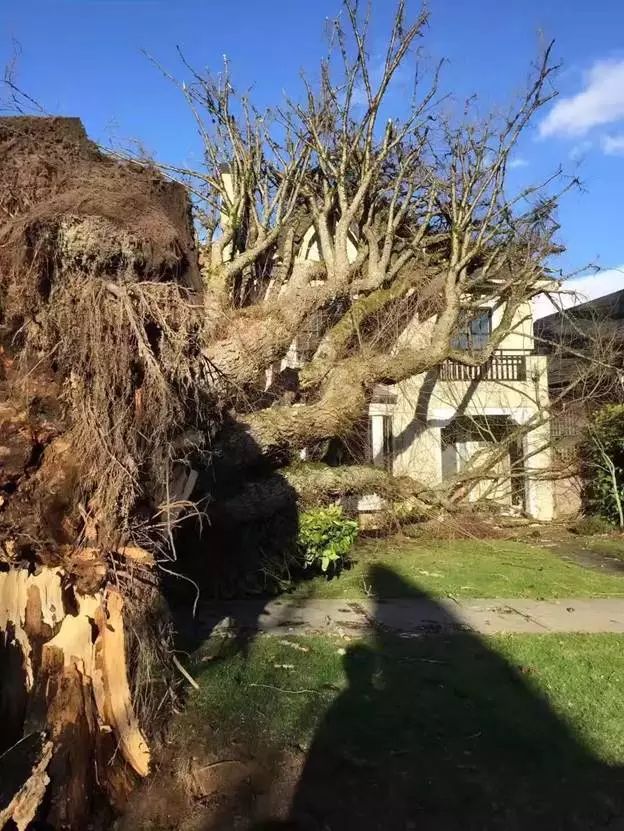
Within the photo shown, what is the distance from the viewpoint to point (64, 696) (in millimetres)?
3732

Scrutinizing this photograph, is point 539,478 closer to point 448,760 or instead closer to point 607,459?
point 607,459

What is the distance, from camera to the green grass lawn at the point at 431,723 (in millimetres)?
3881

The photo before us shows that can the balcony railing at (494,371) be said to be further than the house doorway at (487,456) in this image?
Yes

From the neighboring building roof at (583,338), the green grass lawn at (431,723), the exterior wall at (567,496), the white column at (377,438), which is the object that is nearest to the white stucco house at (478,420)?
the white column at (377,438)

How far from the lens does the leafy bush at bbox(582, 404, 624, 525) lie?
15367 millimetres

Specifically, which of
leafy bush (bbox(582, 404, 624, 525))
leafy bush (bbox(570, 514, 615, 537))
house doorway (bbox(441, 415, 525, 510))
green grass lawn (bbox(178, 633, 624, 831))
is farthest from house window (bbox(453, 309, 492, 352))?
green grass lawn (bbox(178, 633, 624, 831))

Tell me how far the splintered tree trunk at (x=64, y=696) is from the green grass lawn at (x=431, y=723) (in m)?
0.82

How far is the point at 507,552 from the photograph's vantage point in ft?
41.8

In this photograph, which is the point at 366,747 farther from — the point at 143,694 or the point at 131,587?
the point at 131,587

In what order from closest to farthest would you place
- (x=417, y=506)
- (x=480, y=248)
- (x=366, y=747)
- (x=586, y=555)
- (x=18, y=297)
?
1. (x=18, y=297)
2. (x=366, y=747)
3. (x=586, y=555)
4. (x=417, y=506)
5. (x=480, y=248)

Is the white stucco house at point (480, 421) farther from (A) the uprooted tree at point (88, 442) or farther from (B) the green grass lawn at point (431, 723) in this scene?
(A) the uprooted tree at point (88, 442)

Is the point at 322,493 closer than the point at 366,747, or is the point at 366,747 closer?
the point at 366,747

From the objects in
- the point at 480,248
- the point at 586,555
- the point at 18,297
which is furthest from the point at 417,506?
the point at 18,297

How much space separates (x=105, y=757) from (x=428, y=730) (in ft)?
7.04
